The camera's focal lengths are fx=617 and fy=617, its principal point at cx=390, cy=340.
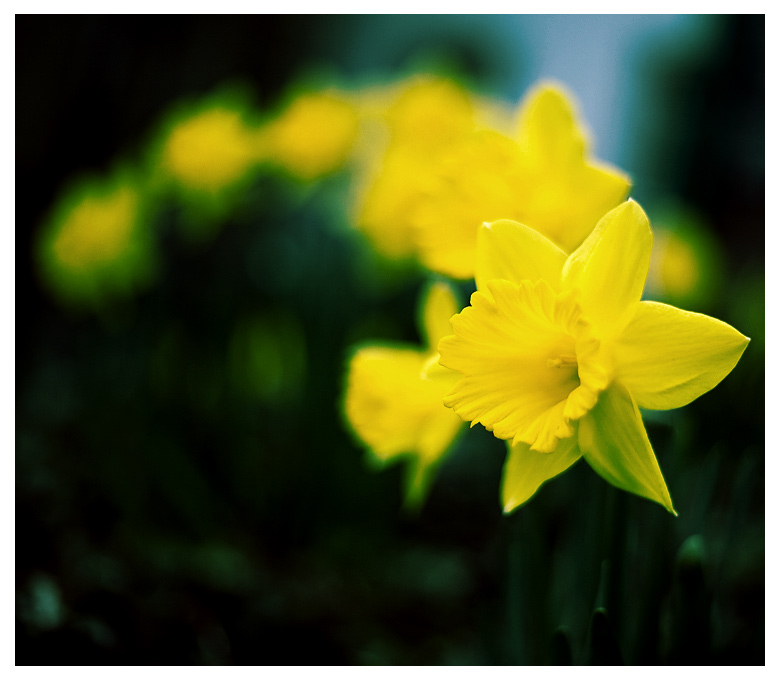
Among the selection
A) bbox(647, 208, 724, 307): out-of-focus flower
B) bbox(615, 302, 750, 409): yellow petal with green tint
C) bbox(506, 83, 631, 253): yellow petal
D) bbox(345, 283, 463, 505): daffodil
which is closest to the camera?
bbox(615, 302, 750, 409): yellow petal with green tint

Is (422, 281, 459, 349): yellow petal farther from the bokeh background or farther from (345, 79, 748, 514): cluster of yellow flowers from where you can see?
the bokeh background

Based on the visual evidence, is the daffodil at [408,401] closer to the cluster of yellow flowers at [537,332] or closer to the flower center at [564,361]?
the cluster of yellow flowers at [537,332]

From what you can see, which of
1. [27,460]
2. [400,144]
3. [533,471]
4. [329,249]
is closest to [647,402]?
[533,471]

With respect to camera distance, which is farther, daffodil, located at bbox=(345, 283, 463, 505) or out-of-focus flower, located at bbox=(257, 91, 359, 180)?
out-of-focus flower, located at bbox=(257, 91, 359, 180)

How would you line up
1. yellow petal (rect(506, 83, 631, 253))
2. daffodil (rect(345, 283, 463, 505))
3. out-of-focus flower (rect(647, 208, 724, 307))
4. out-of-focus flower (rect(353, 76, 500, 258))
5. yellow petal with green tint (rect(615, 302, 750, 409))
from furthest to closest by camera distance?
out-of-focus flower (rect(647, 208, 724, 307)), out-of-focus flower (rect(353, 76, 500, 258)), daffodil (rect(345, 283, 463, 505)), yellow petal (rect(506, 83, 631, 253)), yellow petal with green tint (rect(615, 302, 750, 409))

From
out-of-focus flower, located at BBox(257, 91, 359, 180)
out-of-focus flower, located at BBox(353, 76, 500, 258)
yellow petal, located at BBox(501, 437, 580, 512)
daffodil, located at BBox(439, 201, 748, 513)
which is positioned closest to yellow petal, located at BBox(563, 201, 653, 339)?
daffodil, located at BBox(439, 201, 748, 513)

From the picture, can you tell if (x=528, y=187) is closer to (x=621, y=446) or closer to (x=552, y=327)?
(x=552, y=327)

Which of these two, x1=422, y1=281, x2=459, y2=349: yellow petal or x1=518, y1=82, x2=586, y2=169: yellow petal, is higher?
x1=518, y1=82, x2=586, y2=169: yellow petal

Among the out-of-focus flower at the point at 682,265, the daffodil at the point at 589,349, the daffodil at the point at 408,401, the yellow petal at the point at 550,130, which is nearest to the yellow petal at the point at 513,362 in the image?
the daffodil at the point at 589,349
